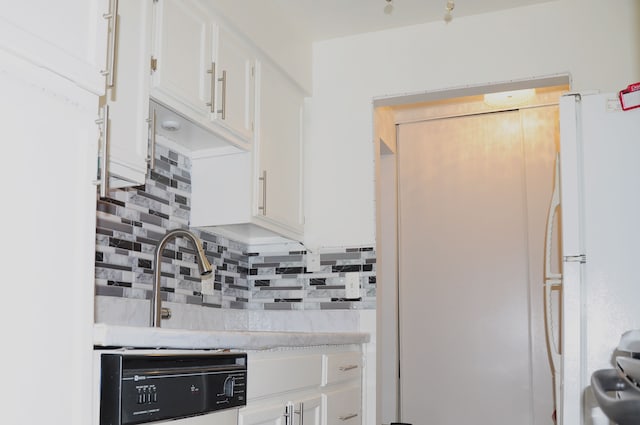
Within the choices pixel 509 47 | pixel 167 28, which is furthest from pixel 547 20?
pixel 167 28

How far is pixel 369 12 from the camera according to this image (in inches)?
137

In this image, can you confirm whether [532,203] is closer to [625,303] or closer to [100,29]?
[625,303]

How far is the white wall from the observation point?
3.28 metres

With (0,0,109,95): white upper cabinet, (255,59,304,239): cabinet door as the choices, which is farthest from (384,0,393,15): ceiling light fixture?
(0,0,109,95): white upper cabinet

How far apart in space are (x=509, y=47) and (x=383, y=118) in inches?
38.9

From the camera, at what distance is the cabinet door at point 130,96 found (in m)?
2.21

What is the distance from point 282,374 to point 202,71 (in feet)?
3.80

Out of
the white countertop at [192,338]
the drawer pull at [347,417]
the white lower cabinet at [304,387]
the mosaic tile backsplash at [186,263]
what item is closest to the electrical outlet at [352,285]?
the mosaic tile backsplash at [186,263]

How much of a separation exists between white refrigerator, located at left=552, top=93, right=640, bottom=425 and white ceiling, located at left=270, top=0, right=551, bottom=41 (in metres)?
1.05

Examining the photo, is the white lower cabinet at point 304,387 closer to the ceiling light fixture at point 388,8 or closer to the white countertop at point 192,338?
the white countertop at point 192,338

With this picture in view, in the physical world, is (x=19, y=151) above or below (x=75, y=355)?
above

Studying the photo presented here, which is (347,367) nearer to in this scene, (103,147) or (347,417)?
(347,417)

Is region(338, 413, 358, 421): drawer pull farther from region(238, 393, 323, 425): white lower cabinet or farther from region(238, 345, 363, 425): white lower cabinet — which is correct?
region(238, 393, 323, 425): white lower cabinet

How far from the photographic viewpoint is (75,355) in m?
1.43
